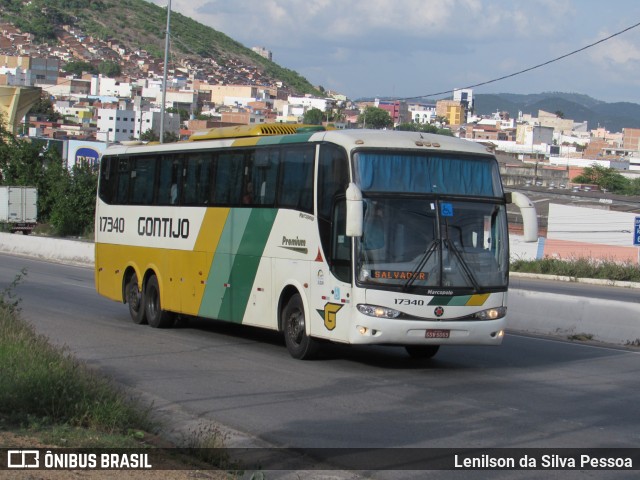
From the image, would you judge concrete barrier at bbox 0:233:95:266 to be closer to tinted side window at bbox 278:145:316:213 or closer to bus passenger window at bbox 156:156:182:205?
bus passenger window at bbox 156:156:182:205

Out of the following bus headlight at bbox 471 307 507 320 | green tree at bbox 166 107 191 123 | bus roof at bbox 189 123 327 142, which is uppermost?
green tree at bbox 166 107 191 123

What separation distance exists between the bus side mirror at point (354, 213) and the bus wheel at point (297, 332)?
2.15m

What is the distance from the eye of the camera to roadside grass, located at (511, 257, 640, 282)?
139 ft

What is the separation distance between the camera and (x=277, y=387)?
12312mm

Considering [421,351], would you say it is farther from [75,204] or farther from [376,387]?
[75,204]

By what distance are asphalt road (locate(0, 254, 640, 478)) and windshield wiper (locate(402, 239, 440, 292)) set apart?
124cm

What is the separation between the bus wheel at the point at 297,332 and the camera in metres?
14.5

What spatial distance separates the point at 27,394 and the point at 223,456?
191cm

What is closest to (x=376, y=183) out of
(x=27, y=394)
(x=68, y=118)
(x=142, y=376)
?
(x=142, y=376)

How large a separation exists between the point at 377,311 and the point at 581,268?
32142mm

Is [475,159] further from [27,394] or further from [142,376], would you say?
[27,394]

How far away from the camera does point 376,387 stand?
12555 mm

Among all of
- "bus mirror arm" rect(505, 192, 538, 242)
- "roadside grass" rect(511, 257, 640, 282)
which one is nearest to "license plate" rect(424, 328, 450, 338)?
"bus mirror arm" rect(505, 192, 538, 242)

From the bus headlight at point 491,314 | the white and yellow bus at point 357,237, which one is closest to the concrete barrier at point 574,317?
the white and yellow bus at point 357,237
